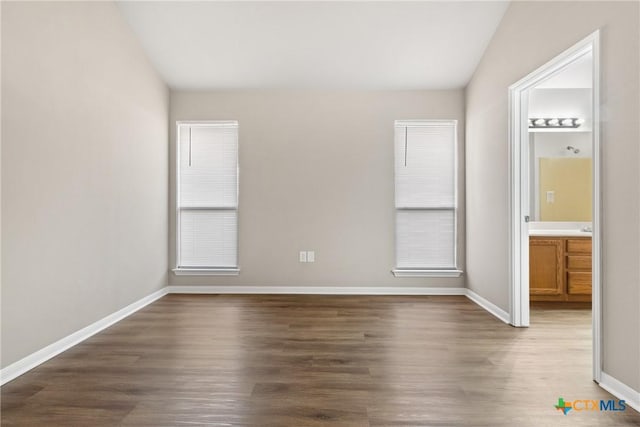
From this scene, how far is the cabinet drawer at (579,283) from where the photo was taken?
409 cm

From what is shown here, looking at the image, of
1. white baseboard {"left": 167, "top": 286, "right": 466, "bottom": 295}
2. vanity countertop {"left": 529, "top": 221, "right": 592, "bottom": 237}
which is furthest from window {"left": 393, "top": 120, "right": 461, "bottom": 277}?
vanity countertop {"left": 529, "top": 221, "right": 592, "bottom": 237}

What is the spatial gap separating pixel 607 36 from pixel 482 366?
2.15 metres

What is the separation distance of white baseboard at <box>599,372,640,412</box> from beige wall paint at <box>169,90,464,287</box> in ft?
8.02

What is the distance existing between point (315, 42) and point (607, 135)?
2.79 metres

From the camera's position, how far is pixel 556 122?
470 centimetres

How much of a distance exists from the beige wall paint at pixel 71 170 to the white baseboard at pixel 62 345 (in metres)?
0.06

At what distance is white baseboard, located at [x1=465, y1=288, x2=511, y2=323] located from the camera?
3.48 meters

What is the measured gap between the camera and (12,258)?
2299 mm

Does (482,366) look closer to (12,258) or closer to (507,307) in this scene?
(507,307)

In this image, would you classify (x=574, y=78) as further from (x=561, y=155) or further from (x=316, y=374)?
(x=316, y=374)

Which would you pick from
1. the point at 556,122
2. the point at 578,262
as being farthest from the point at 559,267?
the point at 556,122

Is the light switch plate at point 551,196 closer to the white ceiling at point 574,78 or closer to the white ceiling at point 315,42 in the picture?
the white ceiling at point 574,78

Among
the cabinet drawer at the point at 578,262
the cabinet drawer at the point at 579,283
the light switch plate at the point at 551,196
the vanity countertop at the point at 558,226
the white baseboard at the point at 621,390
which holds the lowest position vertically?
the white baseboard at the point at 621,390

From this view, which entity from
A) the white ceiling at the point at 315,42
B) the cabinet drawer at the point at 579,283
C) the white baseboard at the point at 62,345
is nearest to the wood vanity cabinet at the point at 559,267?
the cabinet drawer at the point at 579,283
